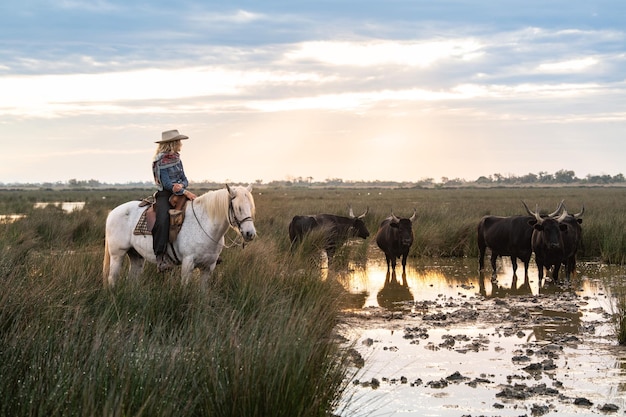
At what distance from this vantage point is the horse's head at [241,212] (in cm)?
891

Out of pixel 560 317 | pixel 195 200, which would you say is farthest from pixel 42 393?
pixel 560 317

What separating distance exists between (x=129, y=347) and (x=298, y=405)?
3.79 ft

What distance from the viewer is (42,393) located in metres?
4.11

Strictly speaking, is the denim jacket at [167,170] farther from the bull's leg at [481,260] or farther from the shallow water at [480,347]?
the bull's leg at [481,260]

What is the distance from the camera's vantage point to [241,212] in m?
9.00

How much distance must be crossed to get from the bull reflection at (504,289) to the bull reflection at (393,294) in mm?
1396

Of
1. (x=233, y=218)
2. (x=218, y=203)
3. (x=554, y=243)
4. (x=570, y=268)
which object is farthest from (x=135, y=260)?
(x=570, y=268)

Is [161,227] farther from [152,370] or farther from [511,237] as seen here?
[511,237]

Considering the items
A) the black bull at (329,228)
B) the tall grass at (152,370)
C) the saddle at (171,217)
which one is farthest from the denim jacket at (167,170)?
the black bull at (329,228)

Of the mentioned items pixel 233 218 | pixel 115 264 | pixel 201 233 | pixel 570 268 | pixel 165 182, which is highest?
pixel 165 182

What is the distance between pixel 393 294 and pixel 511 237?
380 centimetres

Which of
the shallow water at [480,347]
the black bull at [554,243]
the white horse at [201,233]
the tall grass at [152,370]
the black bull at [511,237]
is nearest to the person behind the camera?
the tall grass at [152,370]

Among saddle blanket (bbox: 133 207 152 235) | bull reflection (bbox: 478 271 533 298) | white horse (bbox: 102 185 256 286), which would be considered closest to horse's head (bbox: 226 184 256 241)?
white horse (bbox: 102 185 256 286)

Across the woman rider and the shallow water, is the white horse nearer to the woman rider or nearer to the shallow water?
the woman rider
